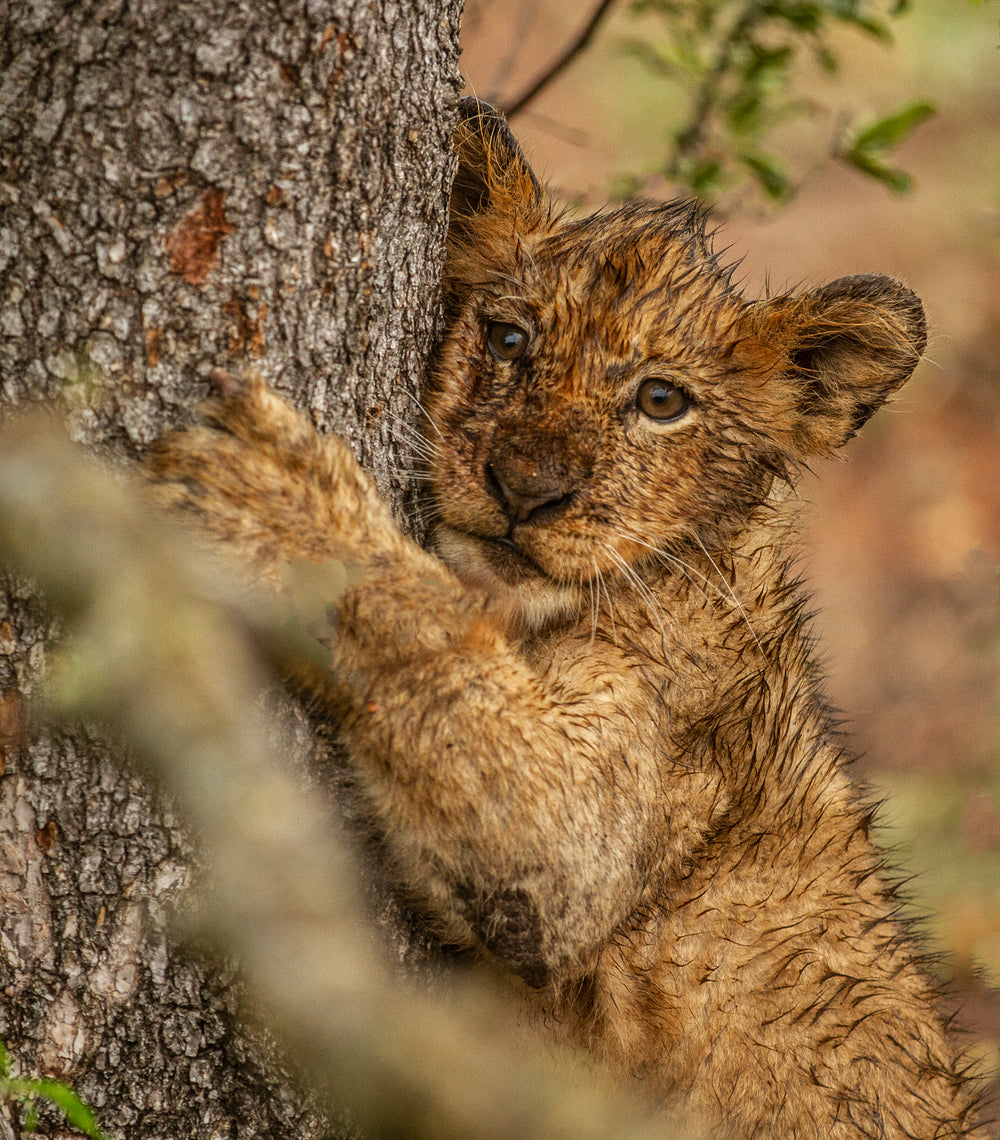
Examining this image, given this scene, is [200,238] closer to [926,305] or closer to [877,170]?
[877,170]

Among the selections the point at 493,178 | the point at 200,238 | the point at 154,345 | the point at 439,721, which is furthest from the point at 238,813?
the point at 493,178

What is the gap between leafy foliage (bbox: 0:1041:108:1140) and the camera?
2305mm

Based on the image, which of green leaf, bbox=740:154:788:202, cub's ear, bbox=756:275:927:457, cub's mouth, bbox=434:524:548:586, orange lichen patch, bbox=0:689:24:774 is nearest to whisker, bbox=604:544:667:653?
cub's mouth, bbox=434:524:548:586

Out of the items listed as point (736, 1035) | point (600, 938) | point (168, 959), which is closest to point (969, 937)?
point (736, 1035)

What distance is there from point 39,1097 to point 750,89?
16.5 feet

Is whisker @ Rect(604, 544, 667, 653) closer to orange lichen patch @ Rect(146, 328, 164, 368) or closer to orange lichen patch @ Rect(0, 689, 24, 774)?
orange lichen patch @ Rect(146, 328, 164, 368)

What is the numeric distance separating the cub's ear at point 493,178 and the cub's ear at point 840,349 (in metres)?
0.87

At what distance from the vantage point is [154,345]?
2.60 meters

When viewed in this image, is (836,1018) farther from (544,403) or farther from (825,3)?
(825,3)

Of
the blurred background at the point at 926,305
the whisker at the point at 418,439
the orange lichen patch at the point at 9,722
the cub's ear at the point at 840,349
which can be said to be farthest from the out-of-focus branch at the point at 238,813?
the blurred background at the point at 926,305

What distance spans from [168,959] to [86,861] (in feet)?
1.00

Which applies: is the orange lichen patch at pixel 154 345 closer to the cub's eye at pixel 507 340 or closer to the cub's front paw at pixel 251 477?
the cub's front paw at pixel 251 477

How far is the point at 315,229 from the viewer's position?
2.76 m

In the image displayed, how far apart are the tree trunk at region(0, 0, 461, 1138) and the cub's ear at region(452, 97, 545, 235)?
846 millimetres
